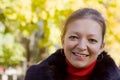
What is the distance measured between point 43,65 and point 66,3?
3363 mm

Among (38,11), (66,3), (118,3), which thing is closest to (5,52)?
(38,11)

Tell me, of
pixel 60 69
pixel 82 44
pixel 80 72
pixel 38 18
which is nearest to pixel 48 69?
pixel 60 69

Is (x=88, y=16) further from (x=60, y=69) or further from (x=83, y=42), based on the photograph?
(x=60, y=69)

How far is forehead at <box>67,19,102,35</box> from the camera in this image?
7.86 feet

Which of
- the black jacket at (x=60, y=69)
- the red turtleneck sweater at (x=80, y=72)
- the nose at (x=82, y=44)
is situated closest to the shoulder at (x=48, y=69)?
the black jacket at (x=60, y=69)

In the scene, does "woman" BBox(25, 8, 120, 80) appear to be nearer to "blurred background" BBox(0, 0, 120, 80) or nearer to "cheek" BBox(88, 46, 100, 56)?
"cheek" BBox(88, 46, 100, 56)

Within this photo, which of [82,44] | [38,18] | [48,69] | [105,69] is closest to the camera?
[82,44]

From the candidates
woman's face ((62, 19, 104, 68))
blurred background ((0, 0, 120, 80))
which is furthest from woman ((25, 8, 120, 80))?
blurred background ((0, 0, 120, 80))

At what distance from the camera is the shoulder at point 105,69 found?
98.1 inches

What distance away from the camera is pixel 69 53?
245cm

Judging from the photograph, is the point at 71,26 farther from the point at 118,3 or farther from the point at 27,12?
the point at 118,3

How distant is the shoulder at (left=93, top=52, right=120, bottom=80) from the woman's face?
0.10 m

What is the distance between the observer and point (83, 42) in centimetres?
237

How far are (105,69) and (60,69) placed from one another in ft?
0.85
